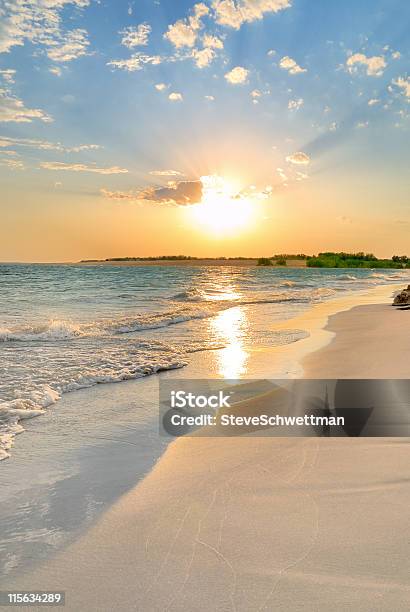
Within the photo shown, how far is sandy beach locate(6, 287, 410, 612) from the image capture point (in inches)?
76.8

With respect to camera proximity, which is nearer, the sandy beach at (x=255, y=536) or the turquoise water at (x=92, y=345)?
the sandy beach at (x=255, y=536)

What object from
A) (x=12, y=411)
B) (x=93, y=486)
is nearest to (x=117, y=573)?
(x=93, y=486)

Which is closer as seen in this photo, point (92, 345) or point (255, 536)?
point (255, 536)

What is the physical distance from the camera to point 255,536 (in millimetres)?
2354

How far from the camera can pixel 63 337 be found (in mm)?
10688

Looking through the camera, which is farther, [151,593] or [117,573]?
[117,573]

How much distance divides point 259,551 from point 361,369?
15.0 feet

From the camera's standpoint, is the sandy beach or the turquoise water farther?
the turquoise water

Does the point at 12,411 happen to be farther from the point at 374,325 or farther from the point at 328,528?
the point at 374,325

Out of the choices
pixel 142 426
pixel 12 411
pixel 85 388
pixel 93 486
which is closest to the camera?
pixel 93 486

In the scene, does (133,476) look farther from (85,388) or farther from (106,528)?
(85,388)

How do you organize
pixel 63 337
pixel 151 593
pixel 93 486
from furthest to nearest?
pixel 63 337, pixel 93 486, pixel 151 593

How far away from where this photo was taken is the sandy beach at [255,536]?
195 centimetres

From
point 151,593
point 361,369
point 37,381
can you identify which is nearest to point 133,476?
point 151,593
